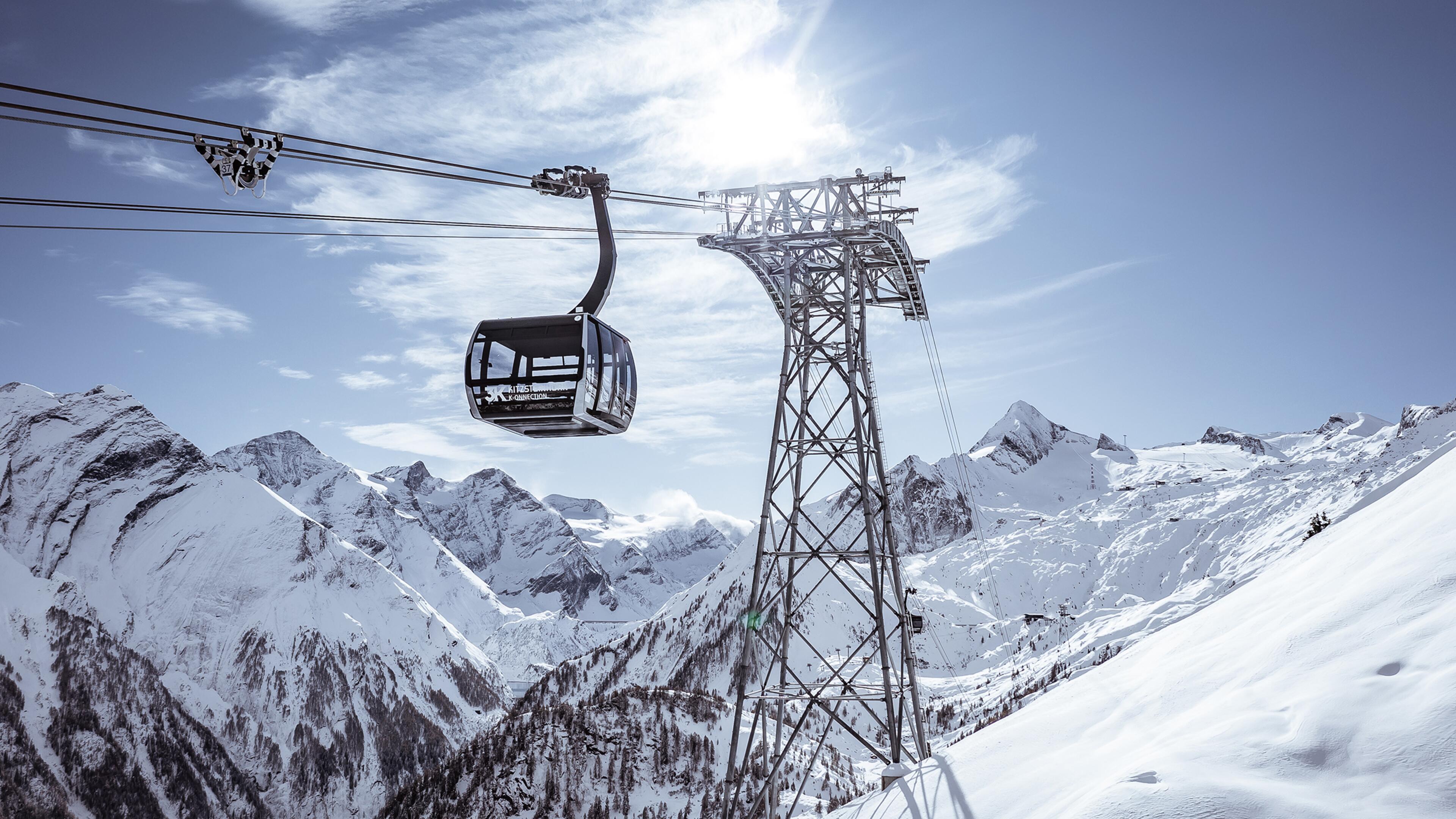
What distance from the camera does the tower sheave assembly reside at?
1392 cm

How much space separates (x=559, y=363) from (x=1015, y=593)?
13878 cm

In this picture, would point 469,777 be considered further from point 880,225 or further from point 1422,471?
point 1422,471

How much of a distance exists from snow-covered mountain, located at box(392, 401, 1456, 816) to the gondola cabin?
4272 cm

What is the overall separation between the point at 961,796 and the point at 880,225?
13.7m

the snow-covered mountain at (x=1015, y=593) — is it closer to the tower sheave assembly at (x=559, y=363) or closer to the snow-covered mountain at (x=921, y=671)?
the snow-covered mountain at (x=921, y=671)

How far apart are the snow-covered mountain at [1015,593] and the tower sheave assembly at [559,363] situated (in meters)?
42.6

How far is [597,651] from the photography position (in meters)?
183

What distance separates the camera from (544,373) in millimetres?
14109

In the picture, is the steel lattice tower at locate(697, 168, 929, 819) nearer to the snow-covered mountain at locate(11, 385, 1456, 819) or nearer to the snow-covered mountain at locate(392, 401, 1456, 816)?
the snow-covered mountain at locate(11, 385, 1456, 819)

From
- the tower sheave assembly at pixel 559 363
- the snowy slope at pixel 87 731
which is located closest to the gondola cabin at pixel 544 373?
the tower sheave assembly at pixel 559 363

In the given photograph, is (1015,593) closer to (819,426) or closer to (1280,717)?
(819,426)

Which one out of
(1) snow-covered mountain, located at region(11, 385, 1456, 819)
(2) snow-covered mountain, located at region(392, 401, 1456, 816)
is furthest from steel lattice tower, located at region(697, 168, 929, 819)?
(2) snow-covered mountain, located at region(392, 401, 1456, 816)

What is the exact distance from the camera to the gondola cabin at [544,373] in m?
13.9

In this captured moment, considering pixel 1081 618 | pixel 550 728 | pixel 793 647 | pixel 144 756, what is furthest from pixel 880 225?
pixel 144 756
